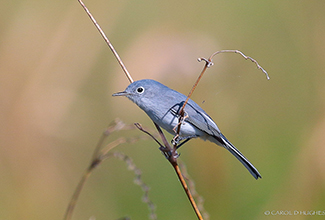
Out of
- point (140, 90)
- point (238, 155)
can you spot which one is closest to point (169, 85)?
point (140, 90)

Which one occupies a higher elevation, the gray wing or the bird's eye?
the bird's eye

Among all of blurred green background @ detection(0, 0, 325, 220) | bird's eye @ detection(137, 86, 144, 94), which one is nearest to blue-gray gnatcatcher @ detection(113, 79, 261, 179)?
bird's eye @ detection(137, 86, 144, 94)

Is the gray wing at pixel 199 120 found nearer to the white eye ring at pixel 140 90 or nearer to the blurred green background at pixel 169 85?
the white eye ring at pixel 140 90

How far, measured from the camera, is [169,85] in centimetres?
281

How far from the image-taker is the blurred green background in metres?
2.24

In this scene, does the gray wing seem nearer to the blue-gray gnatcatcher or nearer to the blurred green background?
the blue-gray gnatcatcher

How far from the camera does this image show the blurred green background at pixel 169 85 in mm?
2242

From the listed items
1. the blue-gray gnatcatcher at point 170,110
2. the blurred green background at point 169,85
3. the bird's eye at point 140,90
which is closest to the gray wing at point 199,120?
the blue-gray gnatcatcher at point 170,110

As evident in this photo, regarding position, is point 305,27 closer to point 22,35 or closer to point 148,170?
point 148,170

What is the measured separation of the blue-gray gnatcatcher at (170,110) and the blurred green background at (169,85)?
1.73ft

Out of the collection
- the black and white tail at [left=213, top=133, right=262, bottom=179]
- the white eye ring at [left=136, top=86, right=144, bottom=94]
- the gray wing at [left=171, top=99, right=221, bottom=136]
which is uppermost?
the white eye ring at [left=136, top=86, right=144, bottom=94]

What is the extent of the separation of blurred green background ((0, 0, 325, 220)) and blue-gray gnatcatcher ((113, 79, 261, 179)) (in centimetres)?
53

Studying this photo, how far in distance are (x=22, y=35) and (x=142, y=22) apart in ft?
4.08

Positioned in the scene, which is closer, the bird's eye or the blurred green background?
the bird's eye
